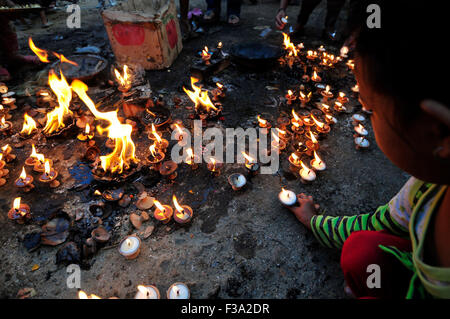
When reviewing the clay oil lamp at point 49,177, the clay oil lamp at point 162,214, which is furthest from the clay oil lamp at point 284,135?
the clay oil lamp at point 49,177

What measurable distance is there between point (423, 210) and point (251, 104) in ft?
13.6

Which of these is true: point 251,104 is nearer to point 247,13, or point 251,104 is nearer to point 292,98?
point 292,98

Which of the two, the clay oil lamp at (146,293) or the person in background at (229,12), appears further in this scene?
the person in background at (229,12)

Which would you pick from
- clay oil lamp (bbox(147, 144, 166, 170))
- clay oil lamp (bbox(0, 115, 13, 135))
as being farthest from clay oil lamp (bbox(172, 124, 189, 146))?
clay oil lamp (bbox(0, 115, 13, 135))

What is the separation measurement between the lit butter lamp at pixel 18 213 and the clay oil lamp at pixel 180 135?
2.47 metres

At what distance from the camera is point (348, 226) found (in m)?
2.55

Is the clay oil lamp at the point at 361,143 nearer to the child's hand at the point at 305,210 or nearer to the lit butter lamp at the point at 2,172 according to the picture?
the child's hand at the point at 305,210

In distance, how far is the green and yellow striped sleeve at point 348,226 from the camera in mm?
2291

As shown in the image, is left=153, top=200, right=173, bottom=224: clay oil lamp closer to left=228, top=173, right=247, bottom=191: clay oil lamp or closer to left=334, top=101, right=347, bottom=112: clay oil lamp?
left=228, top=173, right=247, bottom=191: clay oil lamp

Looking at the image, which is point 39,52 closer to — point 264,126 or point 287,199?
point 264,126

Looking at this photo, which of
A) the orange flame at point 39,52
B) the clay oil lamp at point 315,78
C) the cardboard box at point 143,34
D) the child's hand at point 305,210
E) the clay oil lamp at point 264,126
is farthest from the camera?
the clay oil lamp at point 315,78

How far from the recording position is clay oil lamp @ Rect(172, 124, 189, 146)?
436 cm

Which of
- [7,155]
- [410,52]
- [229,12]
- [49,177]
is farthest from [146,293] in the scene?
[229,12]

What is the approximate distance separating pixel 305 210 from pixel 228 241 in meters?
1.11
